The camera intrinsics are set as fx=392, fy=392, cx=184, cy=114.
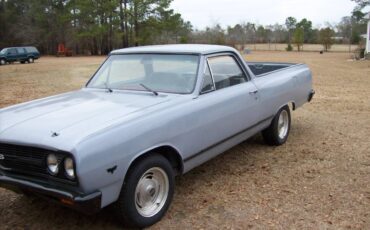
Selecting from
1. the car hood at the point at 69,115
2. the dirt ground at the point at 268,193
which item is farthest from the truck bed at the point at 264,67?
the car hood at the point at 69,115

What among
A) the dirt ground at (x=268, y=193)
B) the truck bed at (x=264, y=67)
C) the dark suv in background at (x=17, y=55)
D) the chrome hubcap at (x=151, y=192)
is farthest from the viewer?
the dark suv in background at (x=17, y=55)

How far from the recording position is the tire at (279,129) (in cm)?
602

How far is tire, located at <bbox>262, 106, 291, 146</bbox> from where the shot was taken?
602cm

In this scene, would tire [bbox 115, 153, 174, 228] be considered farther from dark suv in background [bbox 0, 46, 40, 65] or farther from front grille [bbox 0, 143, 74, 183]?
dark suv in background [bbox 0, 46, 40, 65]

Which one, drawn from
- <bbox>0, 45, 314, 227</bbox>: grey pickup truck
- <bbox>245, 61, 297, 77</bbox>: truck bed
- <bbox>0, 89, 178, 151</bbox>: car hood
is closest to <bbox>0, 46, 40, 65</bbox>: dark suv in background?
<bbox>245, 61, 297, 77</bbox>: truck bed

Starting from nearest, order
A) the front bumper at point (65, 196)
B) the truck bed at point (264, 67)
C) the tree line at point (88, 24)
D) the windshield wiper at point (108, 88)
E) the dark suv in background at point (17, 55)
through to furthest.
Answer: the front bumper at point (65, 196), the windshield wiper at point (108, 88), the truck bed at point (264, 67), the dark suv in background at point (17, 55), the tree line at point (88, 24)

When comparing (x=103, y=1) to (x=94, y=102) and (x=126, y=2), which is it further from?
(x=94, y=102)

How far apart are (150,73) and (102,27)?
146 feet

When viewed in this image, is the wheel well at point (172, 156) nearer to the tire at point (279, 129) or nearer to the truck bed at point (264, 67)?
the tire at point (279, 129)

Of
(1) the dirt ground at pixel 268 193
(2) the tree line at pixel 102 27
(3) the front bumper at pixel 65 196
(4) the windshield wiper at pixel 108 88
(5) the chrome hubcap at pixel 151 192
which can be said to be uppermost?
(2) the tree line at pixel 102 27

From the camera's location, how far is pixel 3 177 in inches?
137

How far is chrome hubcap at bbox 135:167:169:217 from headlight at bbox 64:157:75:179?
0.68 meters

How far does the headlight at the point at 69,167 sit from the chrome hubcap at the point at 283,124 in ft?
13.1

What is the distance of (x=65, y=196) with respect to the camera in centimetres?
307
